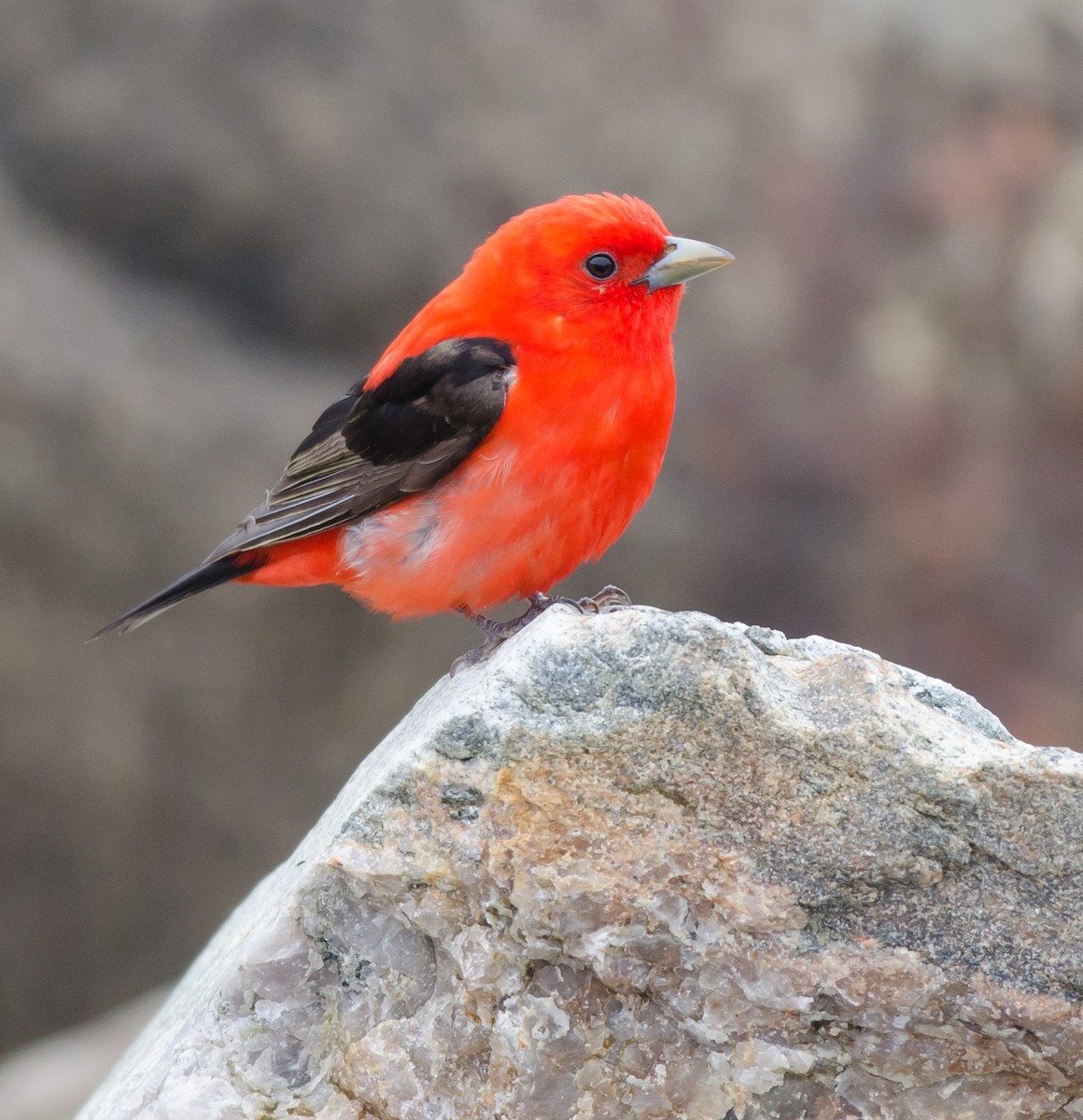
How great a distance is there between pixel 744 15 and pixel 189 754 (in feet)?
18.4

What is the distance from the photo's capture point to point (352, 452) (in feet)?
13.8

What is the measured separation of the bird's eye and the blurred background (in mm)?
3854

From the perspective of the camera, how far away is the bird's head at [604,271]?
12.9 feet

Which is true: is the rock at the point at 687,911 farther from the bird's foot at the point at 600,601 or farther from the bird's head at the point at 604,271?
the bird's head at the point at 604,271

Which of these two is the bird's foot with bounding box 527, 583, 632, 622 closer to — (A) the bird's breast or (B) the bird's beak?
(A) the bird's breast

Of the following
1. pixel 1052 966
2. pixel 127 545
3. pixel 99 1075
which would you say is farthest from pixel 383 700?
pixel 1052 966

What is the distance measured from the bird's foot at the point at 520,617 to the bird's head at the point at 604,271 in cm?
73

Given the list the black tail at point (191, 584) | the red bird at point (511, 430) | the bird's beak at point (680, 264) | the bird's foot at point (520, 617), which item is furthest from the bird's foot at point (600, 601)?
the black tail at point (191, 584)

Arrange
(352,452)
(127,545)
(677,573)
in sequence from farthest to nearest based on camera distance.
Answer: (677,573), (127,545), (352,452)

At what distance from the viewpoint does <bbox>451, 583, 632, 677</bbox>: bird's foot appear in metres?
3.36

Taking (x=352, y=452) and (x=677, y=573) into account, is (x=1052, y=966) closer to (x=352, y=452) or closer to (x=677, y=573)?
(x=352, y=452)

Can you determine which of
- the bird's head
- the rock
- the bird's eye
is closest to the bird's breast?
the bird's head

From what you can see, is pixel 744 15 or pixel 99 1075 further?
pixel 744 15

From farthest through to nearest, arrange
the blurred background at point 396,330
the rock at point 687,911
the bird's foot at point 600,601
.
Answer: the blurred background at point 396,330 → the bird's foot at point 600,601 → the rock at point 687,911
